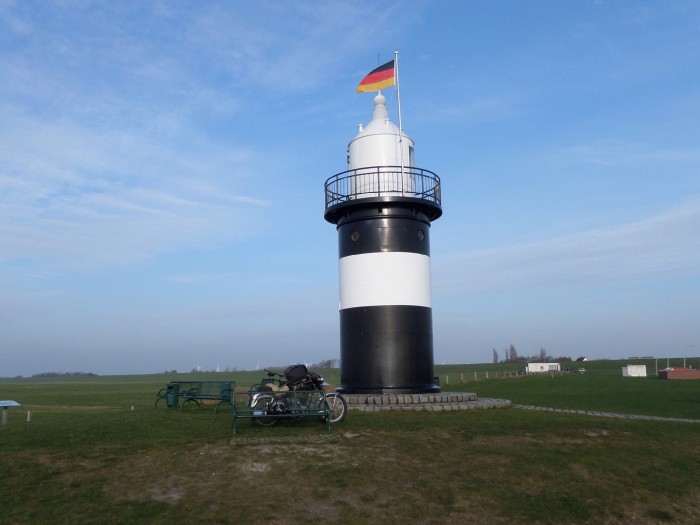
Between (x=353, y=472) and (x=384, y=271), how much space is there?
9127 mm

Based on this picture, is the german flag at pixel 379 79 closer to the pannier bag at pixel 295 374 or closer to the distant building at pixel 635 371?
the pannier bag at pixel 295 374

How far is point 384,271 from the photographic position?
19.3 meters

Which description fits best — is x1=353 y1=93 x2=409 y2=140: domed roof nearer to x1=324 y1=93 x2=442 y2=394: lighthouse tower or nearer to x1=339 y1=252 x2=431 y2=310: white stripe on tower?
x1=324 y1=93 x2=442 y2=394: lighthouse tower

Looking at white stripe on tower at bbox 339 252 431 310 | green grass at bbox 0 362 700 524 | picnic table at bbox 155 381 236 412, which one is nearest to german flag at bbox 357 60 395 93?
white stripe on tower at bbox 339 252 431 310

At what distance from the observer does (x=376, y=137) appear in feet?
66.8

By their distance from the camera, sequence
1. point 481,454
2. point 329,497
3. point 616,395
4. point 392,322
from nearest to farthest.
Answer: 1. point 329,497
2. point 481,454
3. point 392,322
4. point 616,395

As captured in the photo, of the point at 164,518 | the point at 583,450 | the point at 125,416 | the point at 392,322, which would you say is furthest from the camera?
the point at 392,322

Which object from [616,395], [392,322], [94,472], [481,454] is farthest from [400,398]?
[616,395]

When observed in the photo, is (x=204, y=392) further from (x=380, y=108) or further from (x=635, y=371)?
(x=635, y=371)

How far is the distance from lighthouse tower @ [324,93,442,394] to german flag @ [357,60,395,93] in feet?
4.97

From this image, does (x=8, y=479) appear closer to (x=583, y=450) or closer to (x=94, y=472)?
(x=94, y=472)

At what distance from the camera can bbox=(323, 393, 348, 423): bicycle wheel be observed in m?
15.1

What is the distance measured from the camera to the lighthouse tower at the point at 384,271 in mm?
19141

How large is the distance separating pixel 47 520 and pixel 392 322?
38.3ft
